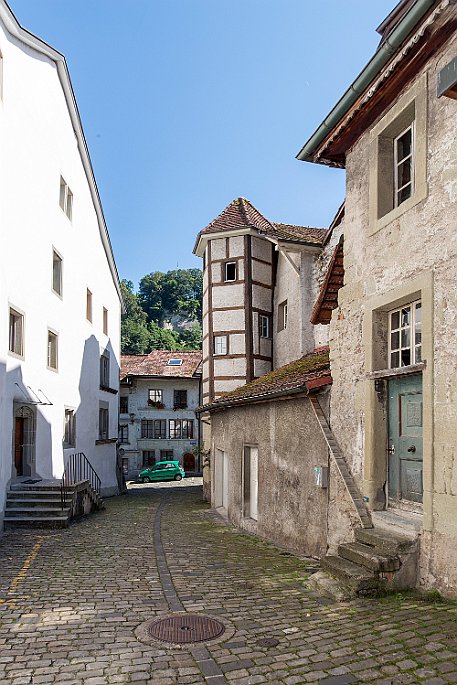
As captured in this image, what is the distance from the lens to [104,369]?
2439 centimetres

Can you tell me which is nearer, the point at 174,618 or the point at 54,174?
the point at 174,618

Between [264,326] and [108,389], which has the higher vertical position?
[264,326]

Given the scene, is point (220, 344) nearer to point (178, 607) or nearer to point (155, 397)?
point (178, 607)

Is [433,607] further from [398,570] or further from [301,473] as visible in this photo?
[301,473]

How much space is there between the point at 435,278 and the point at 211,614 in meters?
4.46

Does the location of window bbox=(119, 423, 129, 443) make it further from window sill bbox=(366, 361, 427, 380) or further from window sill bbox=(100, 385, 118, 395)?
window sill bbox=(366, 361, 427, 380)

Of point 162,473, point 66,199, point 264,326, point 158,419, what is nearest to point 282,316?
point 264,326

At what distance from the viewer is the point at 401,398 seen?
286 inches

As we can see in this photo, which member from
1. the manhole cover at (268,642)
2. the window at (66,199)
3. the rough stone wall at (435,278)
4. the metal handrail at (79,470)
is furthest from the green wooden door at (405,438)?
the window at (66,199)

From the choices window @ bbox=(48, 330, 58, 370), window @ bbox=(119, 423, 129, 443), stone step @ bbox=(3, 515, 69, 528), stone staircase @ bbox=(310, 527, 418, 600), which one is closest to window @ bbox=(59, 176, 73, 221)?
window @ bbox=(48, 330, 58, 370)

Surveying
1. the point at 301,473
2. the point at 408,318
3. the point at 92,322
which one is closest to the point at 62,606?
the point at 301,473

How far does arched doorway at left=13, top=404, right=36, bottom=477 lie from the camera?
14906mm

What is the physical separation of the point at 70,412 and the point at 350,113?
14086 millimetres

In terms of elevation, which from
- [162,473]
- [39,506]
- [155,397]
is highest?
[155,397]
